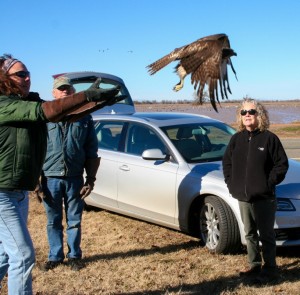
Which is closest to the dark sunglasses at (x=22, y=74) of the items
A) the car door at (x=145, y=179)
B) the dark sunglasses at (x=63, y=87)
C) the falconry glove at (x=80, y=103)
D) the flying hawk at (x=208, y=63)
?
the falconry glove at (x=80, y=103)

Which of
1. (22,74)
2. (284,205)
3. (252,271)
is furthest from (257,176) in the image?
(22,74)

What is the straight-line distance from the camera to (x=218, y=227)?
5.64 metres

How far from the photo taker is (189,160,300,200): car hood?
5328mm

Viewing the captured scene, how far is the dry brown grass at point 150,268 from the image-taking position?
4.78m

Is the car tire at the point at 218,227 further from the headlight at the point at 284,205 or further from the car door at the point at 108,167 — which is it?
the car door at the point at 108,167

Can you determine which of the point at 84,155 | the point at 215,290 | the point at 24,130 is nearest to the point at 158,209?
the point at 84,155

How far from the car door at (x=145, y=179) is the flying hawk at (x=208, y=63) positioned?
5.06ft

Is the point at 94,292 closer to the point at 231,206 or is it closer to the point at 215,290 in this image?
the point at 215,290

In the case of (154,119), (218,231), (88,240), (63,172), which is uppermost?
(154,119)

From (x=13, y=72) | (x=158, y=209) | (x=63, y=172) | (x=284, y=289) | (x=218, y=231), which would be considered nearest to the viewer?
(x=13, y=72)

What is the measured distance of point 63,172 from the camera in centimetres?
527

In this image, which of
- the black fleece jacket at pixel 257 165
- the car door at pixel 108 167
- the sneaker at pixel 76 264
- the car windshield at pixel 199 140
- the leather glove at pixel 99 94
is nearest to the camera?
the leather glove at pixel 99 94

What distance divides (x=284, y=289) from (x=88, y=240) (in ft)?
9.22

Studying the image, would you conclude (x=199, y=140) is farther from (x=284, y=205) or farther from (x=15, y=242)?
(x=15, y=242)
